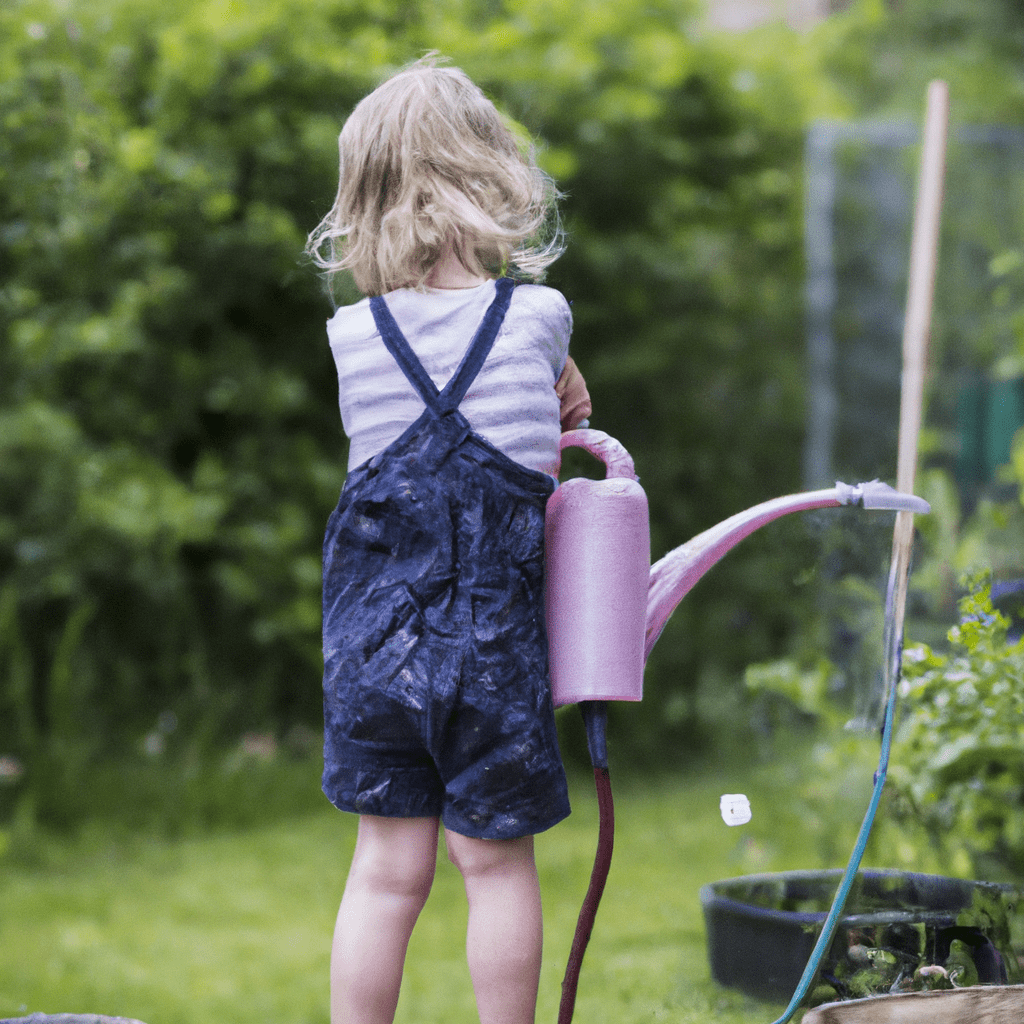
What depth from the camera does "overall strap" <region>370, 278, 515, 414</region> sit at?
1432mm

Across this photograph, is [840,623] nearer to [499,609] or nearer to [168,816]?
Answer: [499,609]

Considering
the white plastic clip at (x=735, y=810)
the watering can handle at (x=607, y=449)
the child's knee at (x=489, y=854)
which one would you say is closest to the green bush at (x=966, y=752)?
the white plastic clip at (x=735, y=810)

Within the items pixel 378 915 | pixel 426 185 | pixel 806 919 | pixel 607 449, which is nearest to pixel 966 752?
pixel 806 919

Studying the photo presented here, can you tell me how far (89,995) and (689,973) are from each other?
3.72 ft

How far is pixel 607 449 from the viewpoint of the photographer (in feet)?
5.01

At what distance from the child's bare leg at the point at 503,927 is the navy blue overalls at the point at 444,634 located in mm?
48

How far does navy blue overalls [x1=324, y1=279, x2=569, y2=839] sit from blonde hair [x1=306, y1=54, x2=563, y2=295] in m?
0.09

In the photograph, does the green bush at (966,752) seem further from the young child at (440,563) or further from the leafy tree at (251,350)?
the young child at (440,563)

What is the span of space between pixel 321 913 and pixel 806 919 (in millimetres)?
1316

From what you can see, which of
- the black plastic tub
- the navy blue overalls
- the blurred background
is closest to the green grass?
the black plastic tub

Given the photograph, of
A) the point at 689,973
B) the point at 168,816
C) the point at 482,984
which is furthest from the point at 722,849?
the point at 482,984

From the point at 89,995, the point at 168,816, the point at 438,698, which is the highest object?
the point at 438,698

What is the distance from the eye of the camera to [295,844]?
3.07 m

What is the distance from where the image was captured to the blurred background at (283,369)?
2812 millimetres
